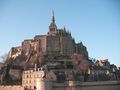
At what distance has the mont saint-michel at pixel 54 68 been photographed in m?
45.3

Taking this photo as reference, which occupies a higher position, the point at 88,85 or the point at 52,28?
the point at 52,28

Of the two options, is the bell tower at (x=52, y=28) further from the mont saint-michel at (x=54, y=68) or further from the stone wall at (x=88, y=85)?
the stone wall at (x=88, y=85)

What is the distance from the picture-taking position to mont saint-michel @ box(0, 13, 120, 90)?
4534 cm

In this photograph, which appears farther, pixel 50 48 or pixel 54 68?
pixel 50 48

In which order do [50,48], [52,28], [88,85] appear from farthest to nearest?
[52,28] → [50,48] → [88,85]

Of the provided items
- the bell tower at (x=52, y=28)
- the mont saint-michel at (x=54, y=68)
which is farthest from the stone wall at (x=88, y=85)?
the bell tower at (x=52, y=28)

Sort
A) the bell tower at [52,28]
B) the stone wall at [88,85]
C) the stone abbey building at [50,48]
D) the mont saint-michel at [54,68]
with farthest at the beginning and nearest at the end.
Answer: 1. the bell tower at [52,28]
2. the stone abbey building at [50,48]
3. the mont saint-michel at [54,68]
4. the stone wall at [88,85]

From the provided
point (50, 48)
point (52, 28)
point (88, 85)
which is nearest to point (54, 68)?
point (88, 85)

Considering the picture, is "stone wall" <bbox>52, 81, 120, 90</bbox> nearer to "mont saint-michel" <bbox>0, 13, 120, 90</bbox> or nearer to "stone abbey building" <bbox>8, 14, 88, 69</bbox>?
"mont saint-michel" <bbox>0, 13, 120, 90</bbox>

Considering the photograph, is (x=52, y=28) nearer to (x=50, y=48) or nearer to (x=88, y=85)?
(x=50, y=48)

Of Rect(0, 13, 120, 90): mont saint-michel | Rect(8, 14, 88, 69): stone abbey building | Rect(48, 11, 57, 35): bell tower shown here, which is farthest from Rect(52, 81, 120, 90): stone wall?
Rect(48, 11, 57, 35): bell tower

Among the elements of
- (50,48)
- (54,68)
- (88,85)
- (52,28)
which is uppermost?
(52,28)

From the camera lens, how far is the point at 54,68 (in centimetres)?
5447

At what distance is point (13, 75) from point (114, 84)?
17.4m
